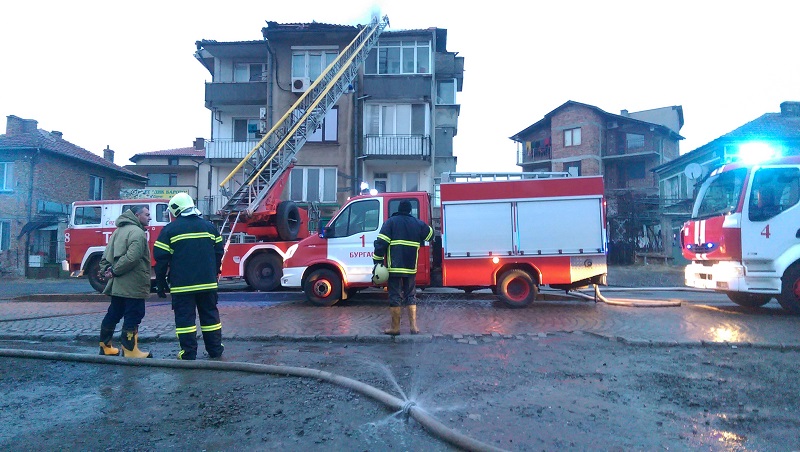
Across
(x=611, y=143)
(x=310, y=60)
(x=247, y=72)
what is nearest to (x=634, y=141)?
(x=611, y=143)

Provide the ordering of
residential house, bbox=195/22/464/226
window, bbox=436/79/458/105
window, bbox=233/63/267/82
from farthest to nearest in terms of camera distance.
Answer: window, bbox=436/79/458/105, window, bbox=233/63/267/82, residential house, bbox=195/22/464/226

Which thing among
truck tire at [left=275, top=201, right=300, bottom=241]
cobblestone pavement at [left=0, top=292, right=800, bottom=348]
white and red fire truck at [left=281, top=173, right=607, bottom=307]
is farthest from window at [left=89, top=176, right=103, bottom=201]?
white and red fire truck at [left=281, top=173, right=607, bottom=307]

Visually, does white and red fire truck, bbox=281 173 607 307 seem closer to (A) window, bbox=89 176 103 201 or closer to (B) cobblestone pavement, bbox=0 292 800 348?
(B) cobblestone pavement, bbox=0 292 800 348

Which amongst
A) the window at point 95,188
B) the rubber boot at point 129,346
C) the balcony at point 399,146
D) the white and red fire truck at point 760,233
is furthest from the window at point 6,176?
the white and red fire truck at point 760,233

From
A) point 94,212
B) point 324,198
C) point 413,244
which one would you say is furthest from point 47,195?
point 413,244

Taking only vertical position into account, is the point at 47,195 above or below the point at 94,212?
above

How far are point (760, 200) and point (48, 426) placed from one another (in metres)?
9.86

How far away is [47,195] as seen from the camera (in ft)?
91.6

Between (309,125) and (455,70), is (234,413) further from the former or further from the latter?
(455,70)

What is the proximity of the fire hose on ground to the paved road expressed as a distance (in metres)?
1.73

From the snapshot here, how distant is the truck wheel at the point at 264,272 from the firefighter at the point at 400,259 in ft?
18.8

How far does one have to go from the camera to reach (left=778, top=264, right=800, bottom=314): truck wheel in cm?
860

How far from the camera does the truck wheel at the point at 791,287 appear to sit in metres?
8.60

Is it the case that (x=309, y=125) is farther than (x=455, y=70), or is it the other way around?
(x=455, y=70)
